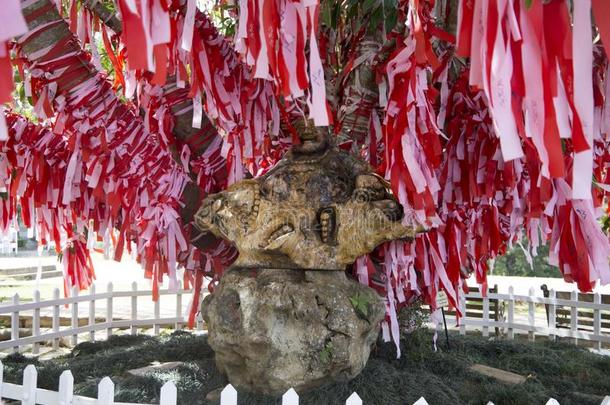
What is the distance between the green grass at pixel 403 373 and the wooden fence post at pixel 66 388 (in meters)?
0.28

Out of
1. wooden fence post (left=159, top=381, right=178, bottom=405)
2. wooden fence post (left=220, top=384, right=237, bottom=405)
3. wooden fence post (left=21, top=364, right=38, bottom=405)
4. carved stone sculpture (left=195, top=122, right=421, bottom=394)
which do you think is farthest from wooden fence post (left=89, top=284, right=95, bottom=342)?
wooden fence post (left=220, top=384, right=237, bottom=405)

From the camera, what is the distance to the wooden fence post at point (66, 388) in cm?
190

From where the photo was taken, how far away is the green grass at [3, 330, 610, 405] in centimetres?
221

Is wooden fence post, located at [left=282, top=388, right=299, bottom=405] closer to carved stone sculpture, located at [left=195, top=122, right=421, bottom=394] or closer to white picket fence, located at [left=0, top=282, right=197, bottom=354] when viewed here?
carved stone sculpture, located at [left=195, top=122, right=421, bottom=394]

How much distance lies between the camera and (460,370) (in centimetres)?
267

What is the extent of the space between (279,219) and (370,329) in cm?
59

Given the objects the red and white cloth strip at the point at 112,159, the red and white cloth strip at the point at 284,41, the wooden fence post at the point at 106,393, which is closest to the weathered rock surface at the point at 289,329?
the wooden fence post at the point at 106,393

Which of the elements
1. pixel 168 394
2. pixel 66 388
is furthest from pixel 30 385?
pixel 168 394

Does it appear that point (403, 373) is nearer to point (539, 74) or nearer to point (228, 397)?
point (228, 397)

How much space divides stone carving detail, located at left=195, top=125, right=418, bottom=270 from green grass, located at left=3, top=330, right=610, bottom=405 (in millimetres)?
545

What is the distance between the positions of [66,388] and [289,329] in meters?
0.83

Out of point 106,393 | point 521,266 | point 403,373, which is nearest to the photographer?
point 106,393

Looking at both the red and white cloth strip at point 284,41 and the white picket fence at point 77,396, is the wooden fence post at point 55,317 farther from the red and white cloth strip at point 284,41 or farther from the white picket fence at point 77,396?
the red and white cloth strip at point 284,41

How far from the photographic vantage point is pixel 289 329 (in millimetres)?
2039
